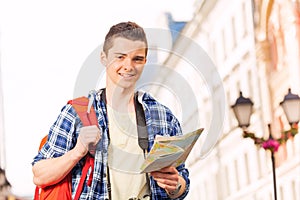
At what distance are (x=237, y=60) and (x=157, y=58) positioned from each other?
15148mm

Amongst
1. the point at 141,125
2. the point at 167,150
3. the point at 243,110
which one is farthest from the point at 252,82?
the point at 167,150

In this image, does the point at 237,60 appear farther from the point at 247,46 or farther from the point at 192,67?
the point at 192,67

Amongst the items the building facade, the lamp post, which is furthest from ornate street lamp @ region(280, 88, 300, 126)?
the building facade

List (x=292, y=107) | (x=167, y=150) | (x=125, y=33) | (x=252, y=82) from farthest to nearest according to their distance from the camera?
(x=252, y=82)
(x=292, y=107)
(x=125, y=33)
(x=167, y=150)

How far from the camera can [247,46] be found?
16.2 m

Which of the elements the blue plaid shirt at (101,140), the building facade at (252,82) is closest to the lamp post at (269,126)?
the building facade at (252,82)

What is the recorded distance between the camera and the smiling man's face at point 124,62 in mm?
2365

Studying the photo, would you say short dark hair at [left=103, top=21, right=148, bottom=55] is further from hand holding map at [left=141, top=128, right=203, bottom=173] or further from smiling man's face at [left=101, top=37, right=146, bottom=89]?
hand holding map at [left=141, top=128, right=203, bottom=173]

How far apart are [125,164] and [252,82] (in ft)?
45.0

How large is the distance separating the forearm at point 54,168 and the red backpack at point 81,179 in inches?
0.7

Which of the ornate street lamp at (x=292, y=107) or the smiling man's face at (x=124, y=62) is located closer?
the smiling man's face at (x=124, y=62)

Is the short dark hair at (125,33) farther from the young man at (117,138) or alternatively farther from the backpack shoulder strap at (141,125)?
the backpack shoulder strap at (141,125)

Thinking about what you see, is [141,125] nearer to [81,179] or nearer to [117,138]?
[117,138]

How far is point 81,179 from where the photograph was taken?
239 cm
